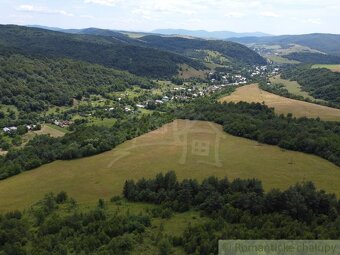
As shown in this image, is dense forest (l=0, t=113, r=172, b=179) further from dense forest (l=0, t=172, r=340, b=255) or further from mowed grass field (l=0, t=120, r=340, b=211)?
dense forest (l=0, t=172, r=340, b=255)

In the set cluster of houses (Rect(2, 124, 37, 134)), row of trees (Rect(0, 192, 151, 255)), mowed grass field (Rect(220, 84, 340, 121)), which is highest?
mowed grass field (Rect(220, 84, 340, 121))

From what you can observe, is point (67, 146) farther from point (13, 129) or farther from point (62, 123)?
point (62, 123)

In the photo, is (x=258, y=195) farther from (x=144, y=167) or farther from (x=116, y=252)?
(x=144, y=167)

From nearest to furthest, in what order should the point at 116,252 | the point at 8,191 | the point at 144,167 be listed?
1. the point at 116,252
2. the point at 8,191
3. the point at 144,167

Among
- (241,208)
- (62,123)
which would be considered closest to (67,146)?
(62,123)

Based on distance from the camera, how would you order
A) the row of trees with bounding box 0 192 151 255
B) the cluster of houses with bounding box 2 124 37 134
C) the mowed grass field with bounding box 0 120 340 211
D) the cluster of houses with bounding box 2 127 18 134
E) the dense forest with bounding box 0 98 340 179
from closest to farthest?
the row of trees with bounding box 0 192 151 255 → the mowed grass field with bounding box 0 120 340 211 → the dense forest with bounding box 0 98 340 179 → the cluster of houses with bounding box 2 127 18 134 → the cluster of houses with bounding box 2 124 37 134

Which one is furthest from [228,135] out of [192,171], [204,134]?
[192,171]

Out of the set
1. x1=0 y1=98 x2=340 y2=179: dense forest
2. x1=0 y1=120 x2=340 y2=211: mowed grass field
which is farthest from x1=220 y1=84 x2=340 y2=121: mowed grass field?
x1=0 y1=120 x2=340 y2=211: mowed grass field
